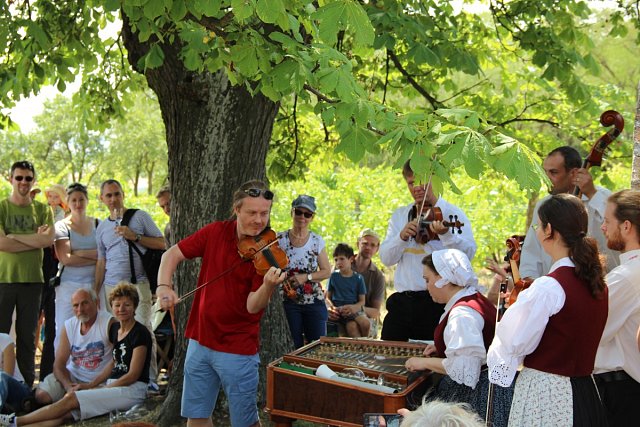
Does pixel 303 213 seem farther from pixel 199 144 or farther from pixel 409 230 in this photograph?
pixel 409 230

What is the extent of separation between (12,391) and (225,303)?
2770 millimetres

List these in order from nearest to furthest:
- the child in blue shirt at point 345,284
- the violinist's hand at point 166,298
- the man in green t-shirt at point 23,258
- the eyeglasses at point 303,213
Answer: the violinist's hand at point 166,298, the eyeglasses at point 303,213, the man in green t-shirt at point 23,258, the child in blue shirt at point 345,284

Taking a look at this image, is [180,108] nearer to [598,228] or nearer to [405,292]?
[405,292]

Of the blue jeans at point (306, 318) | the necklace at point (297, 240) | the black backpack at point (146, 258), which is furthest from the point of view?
the black backpack at point (146, 258)

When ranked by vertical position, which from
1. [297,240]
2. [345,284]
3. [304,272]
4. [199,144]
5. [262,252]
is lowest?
[345,284]

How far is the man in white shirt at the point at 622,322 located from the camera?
3.54 meters

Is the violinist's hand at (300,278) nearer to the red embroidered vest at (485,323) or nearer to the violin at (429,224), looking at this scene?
the violin at (429,224)

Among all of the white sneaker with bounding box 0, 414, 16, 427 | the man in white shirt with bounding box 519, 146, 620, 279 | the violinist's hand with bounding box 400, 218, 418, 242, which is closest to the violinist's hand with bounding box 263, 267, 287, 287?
the violinist's hand with bounding box 400, 218, 418, 242

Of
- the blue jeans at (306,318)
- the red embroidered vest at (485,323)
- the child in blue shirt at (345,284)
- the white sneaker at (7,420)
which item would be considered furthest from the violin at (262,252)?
the child in blue shirt at (345,284)

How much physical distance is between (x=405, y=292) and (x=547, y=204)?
2.03 meters

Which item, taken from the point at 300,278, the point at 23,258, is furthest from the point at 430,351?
the point at 23,258

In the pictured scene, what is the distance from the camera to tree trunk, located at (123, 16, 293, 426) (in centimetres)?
559

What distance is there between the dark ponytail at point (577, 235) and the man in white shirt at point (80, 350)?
14.0 feet

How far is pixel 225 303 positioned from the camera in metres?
4.38
